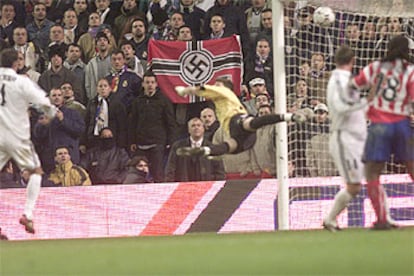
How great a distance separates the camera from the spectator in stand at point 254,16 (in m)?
17.2

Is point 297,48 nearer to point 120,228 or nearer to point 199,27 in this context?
point 199,27

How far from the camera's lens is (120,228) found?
616 inches

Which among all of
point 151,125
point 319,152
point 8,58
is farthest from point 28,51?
point 319,152

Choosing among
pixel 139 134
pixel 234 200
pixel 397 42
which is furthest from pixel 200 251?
pixel 139 134

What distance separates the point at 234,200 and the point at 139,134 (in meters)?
1.95

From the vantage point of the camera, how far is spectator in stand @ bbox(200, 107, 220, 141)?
53.4ft

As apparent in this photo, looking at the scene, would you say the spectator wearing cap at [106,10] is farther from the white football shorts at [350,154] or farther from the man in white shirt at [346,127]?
the white football shorts at [350,154]

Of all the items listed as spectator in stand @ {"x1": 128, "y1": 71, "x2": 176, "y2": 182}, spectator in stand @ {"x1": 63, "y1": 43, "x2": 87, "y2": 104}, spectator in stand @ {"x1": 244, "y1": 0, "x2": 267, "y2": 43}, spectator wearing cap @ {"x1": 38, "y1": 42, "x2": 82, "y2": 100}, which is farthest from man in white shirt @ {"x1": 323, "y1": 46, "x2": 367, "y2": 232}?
spectator in stand @ {"x1": 63, "y1": 43, "x2": 87, "y2": 104}

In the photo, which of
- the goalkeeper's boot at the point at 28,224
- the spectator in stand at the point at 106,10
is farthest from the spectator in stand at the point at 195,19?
the goalkeeper's boot at the point at 28,224

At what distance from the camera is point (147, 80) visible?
1688cm

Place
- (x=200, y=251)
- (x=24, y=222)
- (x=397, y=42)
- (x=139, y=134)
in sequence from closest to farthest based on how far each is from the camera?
(x=200, y=251) → (x=397, y=42) → (x=24, y=222) → (x=139, y=134)

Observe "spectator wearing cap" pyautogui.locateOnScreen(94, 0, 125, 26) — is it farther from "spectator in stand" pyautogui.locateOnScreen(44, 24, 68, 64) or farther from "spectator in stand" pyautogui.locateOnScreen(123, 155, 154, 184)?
"spectator in stand" pyautogui.locateOnScreen(123, 155, 154, 184)

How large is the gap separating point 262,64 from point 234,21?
789mm

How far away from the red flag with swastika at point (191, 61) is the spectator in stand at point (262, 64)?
0.15 metres
